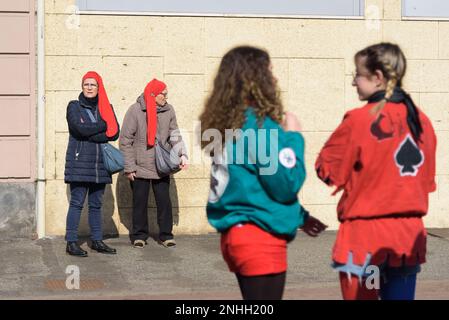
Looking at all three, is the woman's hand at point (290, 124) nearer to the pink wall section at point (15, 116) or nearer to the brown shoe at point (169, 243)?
the brown shoe at point (169, 243)

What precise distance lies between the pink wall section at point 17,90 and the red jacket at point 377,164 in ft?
18.7

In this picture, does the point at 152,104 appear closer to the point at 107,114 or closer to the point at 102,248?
the point at 107,114

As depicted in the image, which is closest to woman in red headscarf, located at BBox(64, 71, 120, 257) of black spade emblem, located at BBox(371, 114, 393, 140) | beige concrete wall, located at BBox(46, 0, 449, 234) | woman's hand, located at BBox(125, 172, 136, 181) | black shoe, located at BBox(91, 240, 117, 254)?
black shoe, located at BBox(91, 240, 117, 254)

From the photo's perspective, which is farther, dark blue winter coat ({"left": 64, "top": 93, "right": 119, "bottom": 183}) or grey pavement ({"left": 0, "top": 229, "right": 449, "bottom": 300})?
dark blue winter coat ({"left": 64, "top": 93, "right": 119, "bottom": 183})

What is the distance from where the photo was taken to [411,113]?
387 centimetres

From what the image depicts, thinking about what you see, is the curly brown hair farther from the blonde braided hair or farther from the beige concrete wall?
the beige concrete wall

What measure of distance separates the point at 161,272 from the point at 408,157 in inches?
163

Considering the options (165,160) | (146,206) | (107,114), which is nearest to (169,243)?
(146,206)

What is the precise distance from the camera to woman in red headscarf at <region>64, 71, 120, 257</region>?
26.1ft

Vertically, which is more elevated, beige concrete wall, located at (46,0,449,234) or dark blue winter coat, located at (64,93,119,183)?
beige concrete wall, located at (46,0,449,234)

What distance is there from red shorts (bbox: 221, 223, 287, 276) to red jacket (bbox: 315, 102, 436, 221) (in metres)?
0.38

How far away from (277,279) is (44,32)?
597 centimetres

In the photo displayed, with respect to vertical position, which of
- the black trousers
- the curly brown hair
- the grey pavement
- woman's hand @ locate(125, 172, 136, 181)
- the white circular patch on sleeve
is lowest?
the grey pavement
